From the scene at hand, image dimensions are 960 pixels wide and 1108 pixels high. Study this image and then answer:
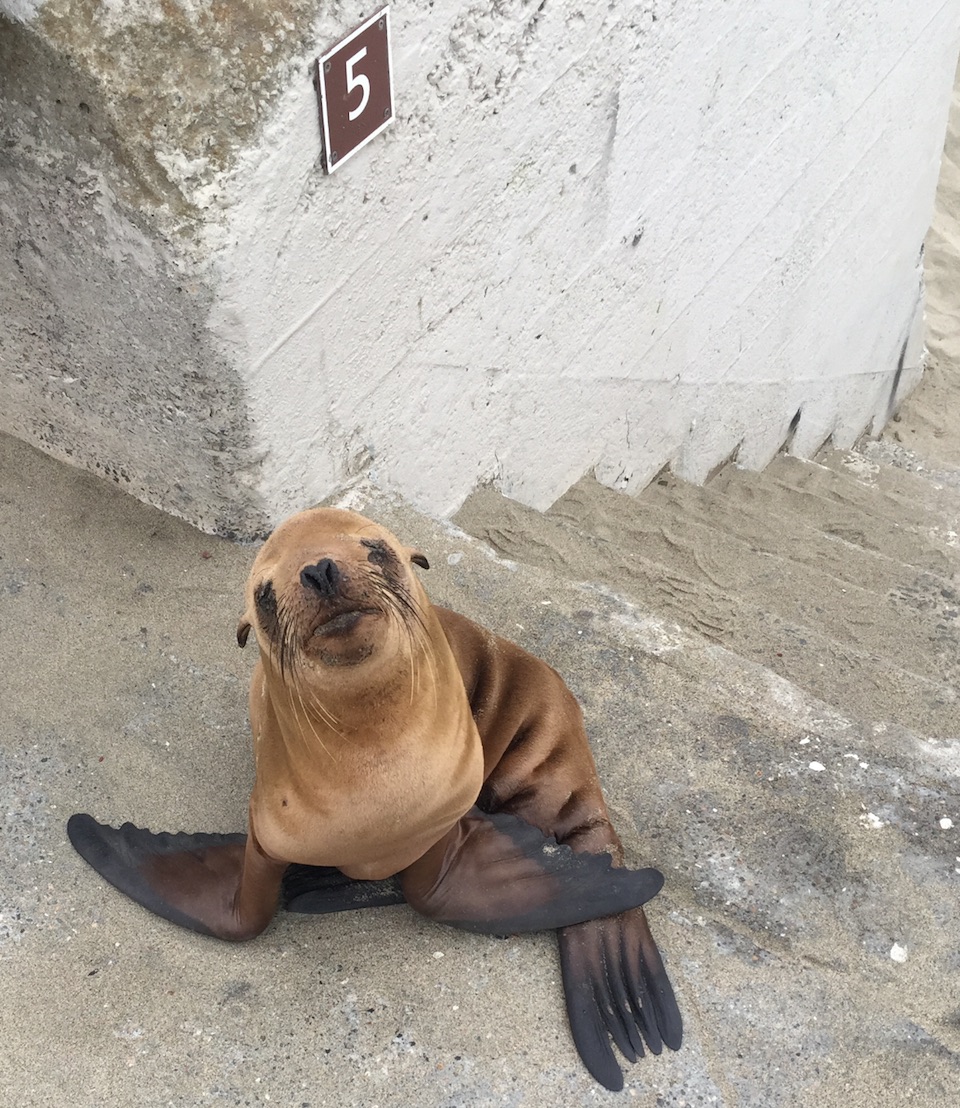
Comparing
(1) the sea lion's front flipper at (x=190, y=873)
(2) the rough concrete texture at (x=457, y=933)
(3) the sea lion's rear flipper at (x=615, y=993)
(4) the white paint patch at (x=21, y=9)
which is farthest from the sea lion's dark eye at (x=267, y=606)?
(4) the white paint patch at (x=21, y=9)

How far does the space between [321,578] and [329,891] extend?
924mm

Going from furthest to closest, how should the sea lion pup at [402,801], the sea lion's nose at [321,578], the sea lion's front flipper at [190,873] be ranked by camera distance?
the sea lion's front flipper at [190,873]
the sea lion pup at [402,801]
the sea lion's nose at [321,578]

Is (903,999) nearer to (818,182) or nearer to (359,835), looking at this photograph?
(359,835)

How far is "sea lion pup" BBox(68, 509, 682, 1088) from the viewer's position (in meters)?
2.21

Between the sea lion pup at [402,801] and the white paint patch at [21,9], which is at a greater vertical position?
the white paint patch at [21,9]

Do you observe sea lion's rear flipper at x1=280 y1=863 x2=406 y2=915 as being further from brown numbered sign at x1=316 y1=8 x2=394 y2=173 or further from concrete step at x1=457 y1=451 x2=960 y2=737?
brown numbered sign at x1=316 y1=8 x2=394 y2=173

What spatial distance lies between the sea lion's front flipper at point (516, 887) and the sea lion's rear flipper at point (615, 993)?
0.05m

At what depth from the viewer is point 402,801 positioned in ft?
7.61

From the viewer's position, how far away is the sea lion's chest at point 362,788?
2297 millimetres

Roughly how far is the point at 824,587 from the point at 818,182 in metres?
2.16

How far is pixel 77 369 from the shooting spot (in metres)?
3.43

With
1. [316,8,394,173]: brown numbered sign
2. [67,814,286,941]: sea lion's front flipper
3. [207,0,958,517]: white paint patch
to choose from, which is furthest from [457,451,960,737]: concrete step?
[67,814,286,941]: sea lion's front flipper

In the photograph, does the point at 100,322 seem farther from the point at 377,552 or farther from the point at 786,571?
the point at 786,571

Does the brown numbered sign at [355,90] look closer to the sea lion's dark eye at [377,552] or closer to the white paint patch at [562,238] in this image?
the white paint patch at [562,238]
